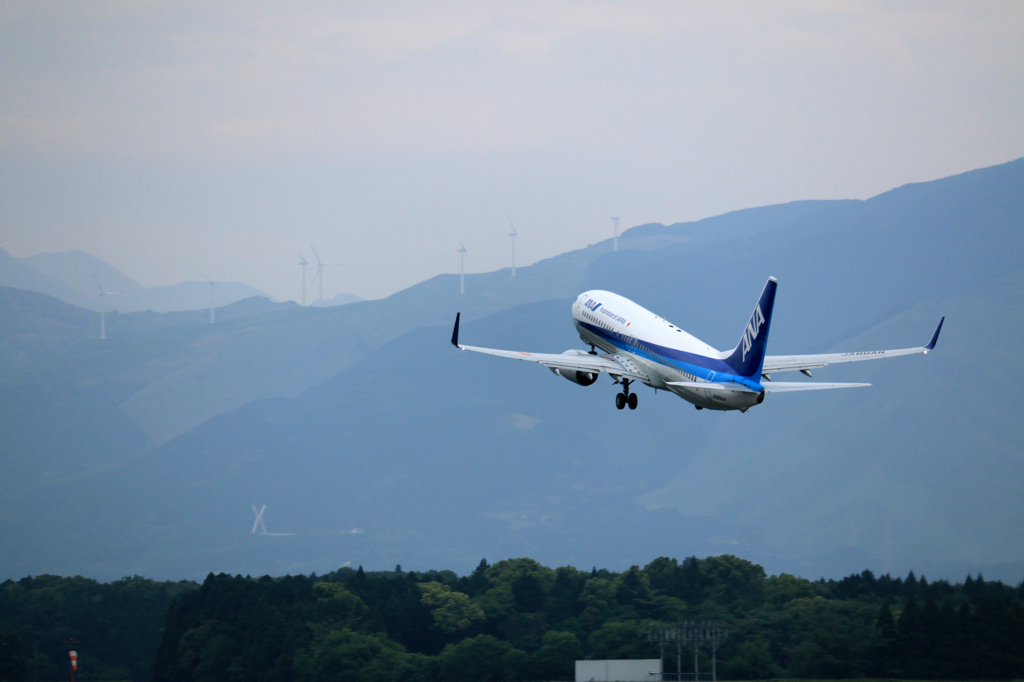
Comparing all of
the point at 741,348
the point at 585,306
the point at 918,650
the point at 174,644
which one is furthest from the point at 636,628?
the point at 741,348

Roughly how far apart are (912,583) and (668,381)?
12778cm

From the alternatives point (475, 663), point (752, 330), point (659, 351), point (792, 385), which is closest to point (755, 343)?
point (752, 330)

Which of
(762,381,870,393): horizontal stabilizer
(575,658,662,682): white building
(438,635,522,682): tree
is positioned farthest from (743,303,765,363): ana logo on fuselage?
(438,635,522,682): tree

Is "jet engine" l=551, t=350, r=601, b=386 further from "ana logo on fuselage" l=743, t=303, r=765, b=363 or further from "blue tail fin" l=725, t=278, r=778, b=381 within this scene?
"ana logo on fuselage" l=743, t=303, r=765, b=363

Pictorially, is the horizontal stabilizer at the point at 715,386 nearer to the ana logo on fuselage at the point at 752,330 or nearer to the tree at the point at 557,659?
the ana logo on fuselage at the point at 752,330

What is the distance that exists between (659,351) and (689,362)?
3.29m

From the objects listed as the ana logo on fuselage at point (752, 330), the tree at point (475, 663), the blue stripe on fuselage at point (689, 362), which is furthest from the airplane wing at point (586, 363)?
the tree at point (475, 663)

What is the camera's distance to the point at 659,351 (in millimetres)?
73250

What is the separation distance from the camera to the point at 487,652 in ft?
548

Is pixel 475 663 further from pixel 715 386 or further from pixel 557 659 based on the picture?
pixel 715 386

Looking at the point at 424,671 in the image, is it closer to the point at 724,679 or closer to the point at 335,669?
the point at 335,669

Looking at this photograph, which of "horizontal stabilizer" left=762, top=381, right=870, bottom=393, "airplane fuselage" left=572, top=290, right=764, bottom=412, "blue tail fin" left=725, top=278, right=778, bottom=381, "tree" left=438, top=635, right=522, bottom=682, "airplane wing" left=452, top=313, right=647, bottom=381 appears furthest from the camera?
"tree" left=438, top=635, right=522, bottom=682

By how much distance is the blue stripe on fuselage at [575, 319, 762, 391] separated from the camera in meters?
67.1

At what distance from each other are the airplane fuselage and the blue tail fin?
603mm
